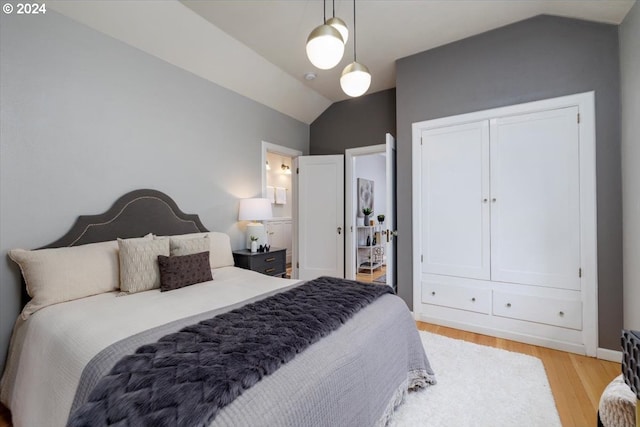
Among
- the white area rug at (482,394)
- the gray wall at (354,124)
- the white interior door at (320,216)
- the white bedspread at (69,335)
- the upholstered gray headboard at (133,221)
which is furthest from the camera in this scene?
the white interior door at (320,216)

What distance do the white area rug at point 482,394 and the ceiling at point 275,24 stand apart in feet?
9.38

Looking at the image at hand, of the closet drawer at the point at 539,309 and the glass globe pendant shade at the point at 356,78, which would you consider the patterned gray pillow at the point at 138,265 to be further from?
the closet drawer at the point at 539,309

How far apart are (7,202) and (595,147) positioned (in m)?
4.43

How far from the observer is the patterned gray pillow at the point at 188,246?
7.52ft

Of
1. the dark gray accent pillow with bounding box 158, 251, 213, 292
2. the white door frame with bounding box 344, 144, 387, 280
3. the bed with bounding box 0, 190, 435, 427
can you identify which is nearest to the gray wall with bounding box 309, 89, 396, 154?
the white door frame with bounding box 344, 144, 387, 280

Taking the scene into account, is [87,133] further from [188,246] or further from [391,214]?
[391,214]

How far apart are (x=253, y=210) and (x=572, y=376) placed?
10.6ft

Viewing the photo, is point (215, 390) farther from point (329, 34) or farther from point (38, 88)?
point (38, 88)

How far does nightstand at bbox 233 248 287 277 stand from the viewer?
3.14m

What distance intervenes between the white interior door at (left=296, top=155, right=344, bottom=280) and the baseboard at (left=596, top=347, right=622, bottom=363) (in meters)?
2.74

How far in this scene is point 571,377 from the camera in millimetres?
2055

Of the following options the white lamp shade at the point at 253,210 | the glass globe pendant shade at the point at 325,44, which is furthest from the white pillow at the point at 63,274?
the glass globe pendant shade at the point at 325,44

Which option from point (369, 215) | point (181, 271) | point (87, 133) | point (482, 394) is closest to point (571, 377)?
point (482, 394)

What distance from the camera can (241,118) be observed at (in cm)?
355
